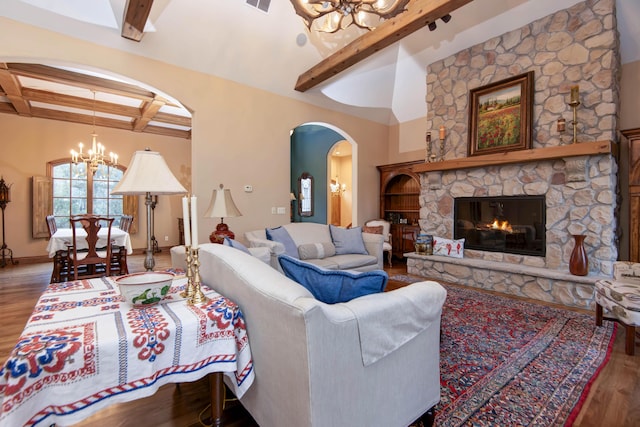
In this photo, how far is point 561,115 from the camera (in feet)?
12.2

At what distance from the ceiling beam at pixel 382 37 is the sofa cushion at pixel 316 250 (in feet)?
8.18

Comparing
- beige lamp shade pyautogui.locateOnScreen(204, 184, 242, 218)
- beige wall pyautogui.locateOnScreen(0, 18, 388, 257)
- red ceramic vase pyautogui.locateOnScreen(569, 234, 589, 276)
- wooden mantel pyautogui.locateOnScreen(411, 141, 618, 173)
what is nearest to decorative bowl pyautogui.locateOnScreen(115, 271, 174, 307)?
beige lamp shade pyautogui.locateOnScreen(204, 184, 242, 218)

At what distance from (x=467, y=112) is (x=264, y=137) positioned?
10.3 ft

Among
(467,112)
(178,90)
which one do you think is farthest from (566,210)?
(178,90)

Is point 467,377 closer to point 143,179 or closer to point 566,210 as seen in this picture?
point 143,179

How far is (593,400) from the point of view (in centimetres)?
176

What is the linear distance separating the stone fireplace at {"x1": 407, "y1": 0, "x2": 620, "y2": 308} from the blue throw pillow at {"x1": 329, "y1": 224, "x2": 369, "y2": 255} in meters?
1.11

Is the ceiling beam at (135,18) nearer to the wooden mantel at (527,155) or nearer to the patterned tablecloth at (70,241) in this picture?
the patterned tablecloth at (70,241)

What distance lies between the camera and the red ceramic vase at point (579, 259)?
3.35m

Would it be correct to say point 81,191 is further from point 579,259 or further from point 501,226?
point 579,259

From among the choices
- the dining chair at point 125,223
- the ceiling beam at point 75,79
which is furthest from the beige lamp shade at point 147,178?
the dining chair at point 125,223

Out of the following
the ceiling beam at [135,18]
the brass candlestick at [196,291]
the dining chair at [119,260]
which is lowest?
the dining chair at [119,260]

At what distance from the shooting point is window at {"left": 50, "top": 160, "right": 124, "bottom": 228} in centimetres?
631

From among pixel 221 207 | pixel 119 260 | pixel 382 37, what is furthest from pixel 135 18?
pixel 119 260
